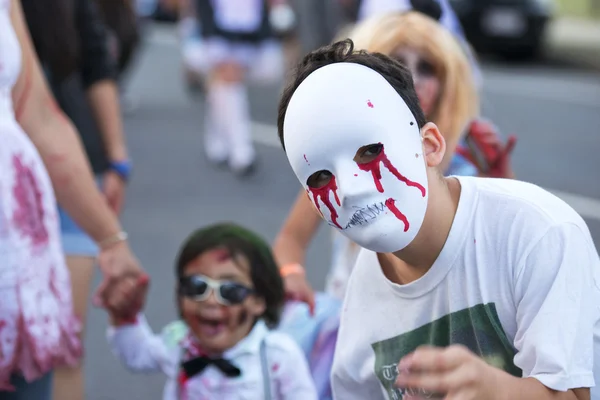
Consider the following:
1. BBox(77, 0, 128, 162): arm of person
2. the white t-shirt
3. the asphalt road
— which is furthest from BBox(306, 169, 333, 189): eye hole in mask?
the asphalt road

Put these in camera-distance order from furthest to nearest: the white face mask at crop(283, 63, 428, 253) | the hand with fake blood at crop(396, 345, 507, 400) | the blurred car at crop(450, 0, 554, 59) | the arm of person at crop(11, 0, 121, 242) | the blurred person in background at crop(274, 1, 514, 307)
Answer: the blurred car at crop(450, 0, 554, 59)
the blurred person in background at crop(274, 1, 514, 307)
the arm of person at crop(11, 0, 121, 242)
the white face mask at crop(283, 63, 428, 253)
the hand with fake blood at crop(396, 345, 507, 400)

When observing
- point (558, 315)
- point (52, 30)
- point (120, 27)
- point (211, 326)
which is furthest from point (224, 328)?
point (120, 27)

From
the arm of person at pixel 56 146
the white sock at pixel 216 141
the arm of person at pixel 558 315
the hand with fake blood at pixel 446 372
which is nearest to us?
the hand with fake blood at pixel 446 372

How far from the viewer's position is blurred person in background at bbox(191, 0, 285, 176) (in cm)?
780

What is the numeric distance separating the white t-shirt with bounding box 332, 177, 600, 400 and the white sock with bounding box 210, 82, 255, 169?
570 cm

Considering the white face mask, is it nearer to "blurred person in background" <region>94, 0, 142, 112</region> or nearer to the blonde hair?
the blonde hair

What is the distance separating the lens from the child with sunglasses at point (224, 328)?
2.86 meters

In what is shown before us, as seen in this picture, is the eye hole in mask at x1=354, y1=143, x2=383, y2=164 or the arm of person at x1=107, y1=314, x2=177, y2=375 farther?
the arm of person at x1=107, y1=314, x2=177, y2=375

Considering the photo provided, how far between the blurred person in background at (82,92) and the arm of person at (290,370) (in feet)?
1.67

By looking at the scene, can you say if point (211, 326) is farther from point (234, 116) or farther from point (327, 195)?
point (234, 116)

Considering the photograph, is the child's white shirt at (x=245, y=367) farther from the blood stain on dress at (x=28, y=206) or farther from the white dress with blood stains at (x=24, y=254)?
the blood stain on dress at (x=28, y=206)

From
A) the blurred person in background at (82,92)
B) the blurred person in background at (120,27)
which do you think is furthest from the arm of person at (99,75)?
the blurred person in background at (120,27)

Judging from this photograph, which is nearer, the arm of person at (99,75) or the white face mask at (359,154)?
the white face mask at (359,154)

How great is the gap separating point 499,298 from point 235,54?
6.14m
